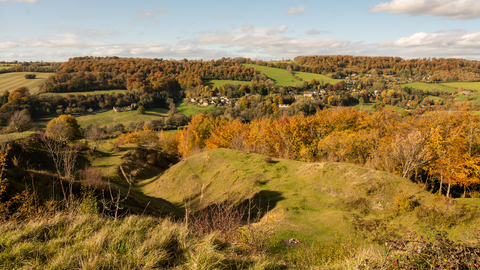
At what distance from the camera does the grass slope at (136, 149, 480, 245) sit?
16391 mm

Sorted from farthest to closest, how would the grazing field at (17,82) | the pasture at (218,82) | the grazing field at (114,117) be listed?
the pasture at (218,82) < the grazing field at (17,82) < the grazing field at (114,117)

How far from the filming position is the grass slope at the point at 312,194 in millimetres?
16391

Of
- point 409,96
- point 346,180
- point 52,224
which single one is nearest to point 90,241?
point 52,224

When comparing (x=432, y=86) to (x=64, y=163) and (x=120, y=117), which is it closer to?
(x=64, y=163)

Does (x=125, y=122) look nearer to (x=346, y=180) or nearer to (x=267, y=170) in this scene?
(x=267, y=170)

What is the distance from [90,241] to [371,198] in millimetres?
20366

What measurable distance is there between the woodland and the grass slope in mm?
174

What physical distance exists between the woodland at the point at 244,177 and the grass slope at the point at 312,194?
0.57 feet

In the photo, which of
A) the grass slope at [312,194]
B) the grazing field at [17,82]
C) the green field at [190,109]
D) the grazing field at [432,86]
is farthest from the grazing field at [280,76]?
the grazing field at [17,82]

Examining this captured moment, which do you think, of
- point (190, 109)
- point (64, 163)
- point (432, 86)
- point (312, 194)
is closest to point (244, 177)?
point (312, 194)

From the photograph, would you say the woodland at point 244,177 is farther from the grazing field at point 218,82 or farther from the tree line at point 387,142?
the grazing field at point 218,82

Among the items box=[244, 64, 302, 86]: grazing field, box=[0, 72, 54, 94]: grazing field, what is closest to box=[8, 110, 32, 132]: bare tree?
box=[0, 72, 54, 94]: grazing field

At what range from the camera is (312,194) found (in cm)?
2158

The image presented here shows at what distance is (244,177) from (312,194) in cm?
906
